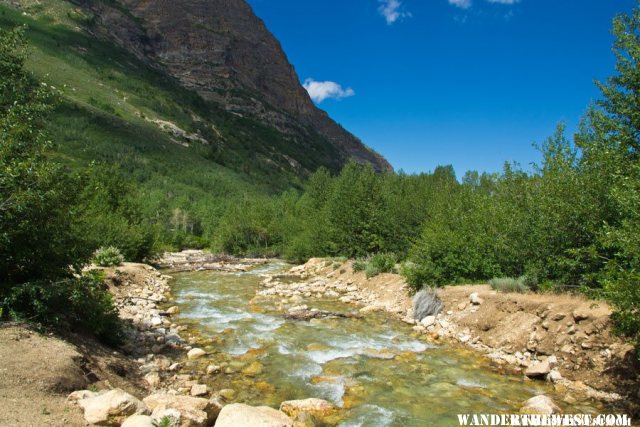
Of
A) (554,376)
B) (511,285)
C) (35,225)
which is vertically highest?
(35,225)

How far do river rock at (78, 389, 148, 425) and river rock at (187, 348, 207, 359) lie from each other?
554 centimetres

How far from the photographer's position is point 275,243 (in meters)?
63.3

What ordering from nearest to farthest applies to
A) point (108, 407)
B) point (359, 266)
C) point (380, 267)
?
point (108, 407), point (380, 267), point (359, 266)

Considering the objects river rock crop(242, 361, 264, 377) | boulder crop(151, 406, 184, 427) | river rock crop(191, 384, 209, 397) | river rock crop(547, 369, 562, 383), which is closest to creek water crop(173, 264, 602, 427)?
river rock crop(242, 361, 264, 377)

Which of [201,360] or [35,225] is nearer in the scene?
[35,225]

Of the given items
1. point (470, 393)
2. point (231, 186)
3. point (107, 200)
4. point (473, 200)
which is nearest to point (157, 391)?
point (470, 393)

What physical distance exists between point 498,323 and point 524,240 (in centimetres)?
453

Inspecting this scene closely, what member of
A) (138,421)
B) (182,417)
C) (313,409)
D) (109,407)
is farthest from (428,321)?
(109,407)

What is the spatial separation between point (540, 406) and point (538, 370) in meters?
2.58

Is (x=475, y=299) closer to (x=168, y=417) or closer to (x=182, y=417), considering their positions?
(x=182, y=417)

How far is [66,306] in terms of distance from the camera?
35.3 feet

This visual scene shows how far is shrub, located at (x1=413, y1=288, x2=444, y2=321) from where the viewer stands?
18516 millimetres

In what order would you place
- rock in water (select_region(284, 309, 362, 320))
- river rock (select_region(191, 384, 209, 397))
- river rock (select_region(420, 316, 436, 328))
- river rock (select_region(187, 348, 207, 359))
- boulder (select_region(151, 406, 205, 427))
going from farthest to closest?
1. rock in water (select_region(284, 309, 362, 320))
2. river rock (select_region(420, 316, 436, 328))
3. river rock (select_region(187, 348, 207, 359))
4. river rock (select_region(191, 384, 209, 397))
5. boulder (select_region(151, 406, 205, 427))

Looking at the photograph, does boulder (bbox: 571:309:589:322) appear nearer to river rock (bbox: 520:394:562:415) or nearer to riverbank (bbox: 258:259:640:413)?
riverbank (bbox: 258:259:640:413)
